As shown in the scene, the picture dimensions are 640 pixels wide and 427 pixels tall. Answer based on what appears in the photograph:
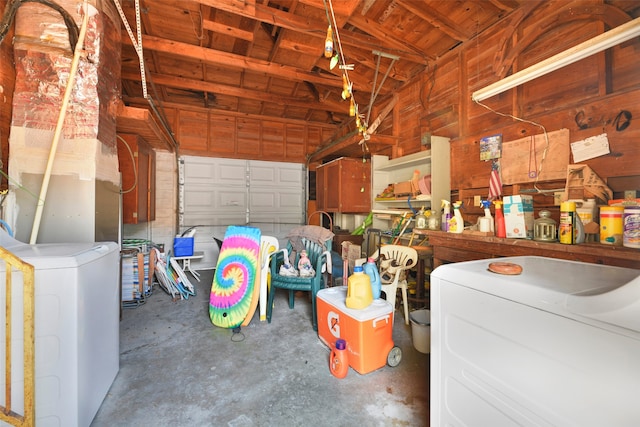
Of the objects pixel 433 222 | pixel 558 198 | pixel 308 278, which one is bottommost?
pixel 308 278

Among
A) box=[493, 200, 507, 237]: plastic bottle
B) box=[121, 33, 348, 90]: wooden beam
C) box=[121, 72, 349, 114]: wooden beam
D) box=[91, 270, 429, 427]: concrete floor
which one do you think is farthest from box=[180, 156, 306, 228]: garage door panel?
box=[493, 200, 507, 237]: plastic bottle

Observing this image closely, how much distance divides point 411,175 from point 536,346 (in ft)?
9.83

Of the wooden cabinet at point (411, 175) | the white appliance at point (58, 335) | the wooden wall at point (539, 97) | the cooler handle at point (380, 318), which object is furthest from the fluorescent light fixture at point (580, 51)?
the white appliance at point (58, 335)

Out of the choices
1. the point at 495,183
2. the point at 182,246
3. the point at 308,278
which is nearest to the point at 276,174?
the point at 182,246

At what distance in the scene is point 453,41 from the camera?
2797mm

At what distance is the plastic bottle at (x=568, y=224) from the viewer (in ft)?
4.81

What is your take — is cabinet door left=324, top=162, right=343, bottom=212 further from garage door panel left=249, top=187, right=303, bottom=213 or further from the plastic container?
the plastic container

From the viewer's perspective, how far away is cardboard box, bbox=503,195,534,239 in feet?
5.66

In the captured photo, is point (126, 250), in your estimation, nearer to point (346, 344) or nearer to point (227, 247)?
point (227, 247)

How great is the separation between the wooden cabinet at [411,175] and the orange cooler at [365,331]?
157cm

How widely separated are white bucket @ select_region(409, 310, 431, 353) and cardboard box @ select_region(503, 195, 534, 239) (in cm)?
90

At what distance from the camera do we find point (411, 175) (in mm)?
3480

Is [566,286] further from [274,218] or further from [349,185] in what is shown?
[274,218]

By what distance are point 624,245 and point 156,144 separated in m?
4.94
